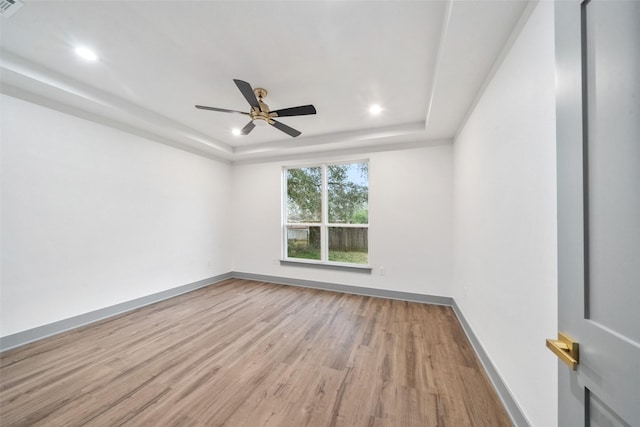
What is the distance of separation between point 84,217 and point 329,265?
11.4ft

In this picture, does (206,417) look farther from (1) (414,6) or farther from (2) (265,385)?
(1) (414,6)

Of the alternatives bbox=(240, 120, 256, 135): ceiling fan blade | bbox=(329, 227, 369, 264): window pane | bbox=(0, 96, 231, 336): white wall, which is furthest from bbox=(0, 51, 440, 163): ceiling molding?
bbox=(329, 227, 369, 264): window pane

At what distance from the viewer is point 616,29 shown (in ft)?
1.79

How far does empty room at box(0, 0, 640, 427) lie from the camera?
0.65 metres

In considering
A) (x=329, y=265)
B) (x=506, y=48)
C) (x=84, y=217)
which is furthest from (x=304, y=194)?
(x=506, y=48)

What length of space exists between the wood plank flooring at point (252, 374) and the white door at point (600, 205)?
1248 mm

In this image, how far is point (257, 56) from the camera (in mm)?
1983

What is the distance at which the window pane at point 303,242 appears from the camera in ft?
14.5

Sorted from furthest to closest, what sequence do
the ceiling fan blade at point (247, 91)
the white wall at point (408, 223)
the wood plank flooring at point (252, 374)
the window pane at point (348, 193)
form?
1. the window pane at point (348, 193)
2. the white wall at point (408, 223)
3. the ceiling fan blade at point (247, 91)
4. the wood plank flooring at point (252, 374)

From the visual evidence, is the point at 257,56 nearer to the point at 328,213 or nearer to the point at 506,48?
the point at 506,48

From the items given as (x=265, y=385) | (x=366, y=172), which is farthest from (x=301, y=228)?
(x=265, y=385)

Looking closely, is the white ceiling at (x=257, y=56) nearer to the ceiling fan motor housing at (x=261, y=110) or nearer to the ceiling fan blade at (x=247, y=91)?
the ceiling fan motor housing at (x=261, y=110)

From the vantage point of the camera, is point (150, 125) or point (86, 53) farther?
point (150, 125)

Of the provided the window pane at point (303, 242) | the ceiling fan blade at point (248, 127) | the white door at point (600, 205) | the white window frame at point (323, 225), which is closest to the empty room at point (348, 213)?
the white door at point (600, 205)
